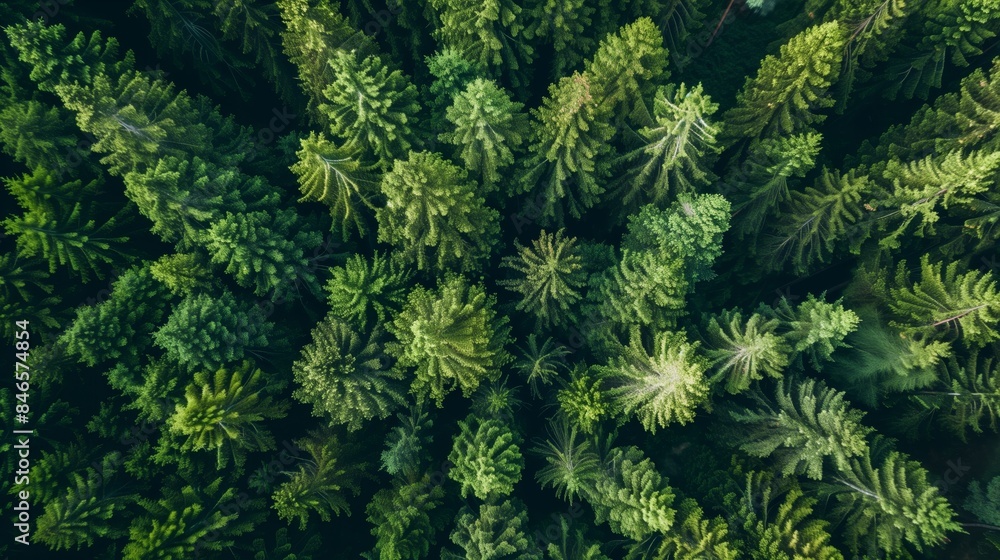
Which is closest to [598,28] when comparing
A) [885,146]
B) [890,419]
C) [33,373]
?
[885,146]

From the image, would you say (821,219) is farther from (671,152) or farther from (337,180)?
(337,180)

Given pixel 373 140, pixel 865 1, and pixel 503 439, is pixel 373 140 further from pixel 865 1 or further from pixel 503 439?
pixel 865 1

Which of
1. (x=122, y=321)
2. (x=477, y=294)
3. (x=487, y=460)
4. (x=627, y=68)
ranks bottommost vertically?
(x=122, y=321)

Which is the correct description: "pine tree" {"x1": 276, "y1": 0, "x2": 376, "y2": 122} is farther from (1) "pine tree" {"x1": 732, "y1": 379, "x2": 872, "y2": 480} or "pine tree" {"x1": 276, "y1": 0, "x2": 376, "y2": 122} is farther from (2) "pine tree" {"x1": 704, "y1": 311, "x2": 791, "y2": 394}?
(1) "pine tree" {"x1": 732, "y1": 379, "x2": 872, "y2": 480}

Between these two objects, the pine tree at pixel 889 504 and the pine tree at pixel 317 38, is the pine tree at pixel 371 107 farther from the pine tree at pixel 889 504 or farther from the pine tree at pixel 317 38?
the pine tree at pixel 889 504

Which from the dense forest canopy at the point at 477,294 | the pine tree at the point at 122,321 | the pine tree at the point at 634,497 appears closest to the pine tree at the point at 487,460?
the dense forest canopy at the point at 477,294

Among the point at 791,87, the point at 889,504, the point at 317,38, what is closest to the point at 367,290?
the point at 317,38
